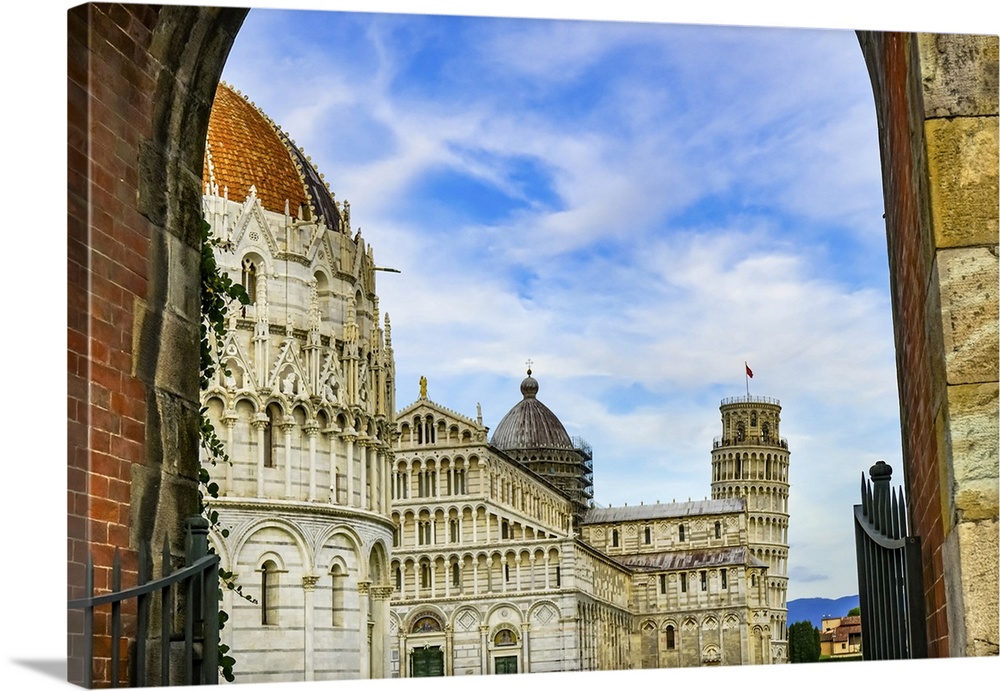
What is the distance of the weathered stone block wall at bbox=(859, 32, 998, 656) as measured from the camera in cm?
515

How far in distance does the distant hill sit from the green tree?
29cm

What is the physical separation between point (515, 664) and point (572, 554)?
446 centimetres

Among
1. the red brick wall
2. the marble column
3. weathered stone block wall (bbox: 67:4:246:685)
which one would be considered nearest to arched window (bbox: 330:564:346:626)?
the marble column

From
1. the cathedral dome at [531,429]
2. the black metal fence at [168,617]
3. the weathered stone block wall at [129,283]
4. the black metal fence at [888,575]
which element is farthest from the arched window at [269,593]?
the cathedral dome at [531,429]

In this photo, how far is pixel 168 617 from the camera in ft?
18.1

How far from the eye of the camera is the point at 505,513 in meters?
50.4

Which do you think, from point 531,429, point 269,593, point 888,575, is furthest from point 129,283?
point 531,429

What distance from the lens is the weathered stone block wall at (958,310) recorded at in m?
5.15

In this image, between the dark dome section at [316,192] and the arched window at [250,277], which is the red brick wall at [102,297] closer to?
the arched window at [250,277]

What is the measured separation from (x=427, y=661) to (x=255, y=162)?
27.7 m

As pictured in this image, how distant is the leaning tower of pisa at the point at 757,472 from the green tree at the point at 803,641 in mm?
15508

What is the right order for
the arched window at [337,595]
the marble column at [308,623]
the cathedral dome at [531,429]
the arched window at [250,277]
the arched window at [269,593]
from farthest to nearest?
the cathedral dome at [531,429], the arched window at [337,595], the arched window at [250,277], the arched window at [269,593], the marble column at [308,623]

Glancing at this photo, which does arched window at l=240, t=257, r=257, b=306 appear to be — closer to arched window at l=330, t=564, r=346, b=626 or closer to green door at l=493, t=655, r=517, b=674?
arched window at l=330, t=564, r=346, b=626

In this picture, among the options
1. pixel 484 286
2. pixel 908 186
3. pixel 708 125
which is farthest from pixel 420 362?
pixel 908 186
